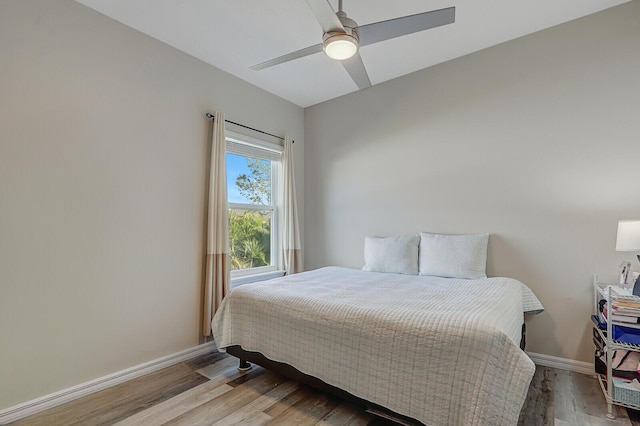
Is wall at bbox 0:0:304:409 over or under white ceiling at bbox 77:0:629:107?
under

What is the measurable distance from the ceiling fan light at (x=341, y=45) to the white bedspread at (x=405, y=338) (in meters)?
1.50

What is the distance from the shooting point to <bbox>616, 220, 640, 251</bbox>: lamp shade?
192cm

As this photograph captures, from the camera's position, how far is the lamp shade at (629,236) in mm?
1922

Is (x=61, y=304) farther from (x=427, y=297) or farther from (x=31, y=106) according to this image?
(x=427, y=297)

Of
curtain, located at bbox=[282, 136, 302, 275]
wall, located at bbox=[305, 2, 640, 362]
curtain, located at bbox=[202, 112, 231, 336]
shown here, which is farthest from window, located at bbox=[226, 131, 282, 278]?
wall, located at bbox=[305, 2, 640, 362]

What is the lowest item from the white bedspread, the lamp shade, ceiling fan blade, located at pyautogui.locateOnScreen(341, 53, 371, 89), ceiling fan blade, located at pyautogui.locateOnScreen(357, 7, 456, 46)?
Result: the white bedspread

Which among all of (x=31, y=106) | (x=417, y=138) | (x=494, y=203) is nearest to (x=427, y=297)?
(x=494, y=203)

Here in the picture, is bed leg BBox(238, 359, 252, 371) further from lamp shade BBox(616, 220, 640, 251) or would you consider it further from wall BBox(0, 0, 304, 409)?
lamp shade BBox(616, 220, 640, 251)

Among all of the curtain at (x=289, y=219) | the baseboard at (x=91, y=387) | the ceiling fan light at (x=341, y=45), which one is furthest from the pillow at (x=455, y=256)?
the baseboard at (x=91, y=387)

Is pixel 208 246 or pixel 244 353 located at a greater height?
pixel 208 246

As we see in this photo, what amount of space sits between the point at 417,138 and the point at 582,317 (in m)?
2.07

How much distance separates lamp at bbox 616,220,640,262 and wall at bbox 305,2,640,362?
0.39 m

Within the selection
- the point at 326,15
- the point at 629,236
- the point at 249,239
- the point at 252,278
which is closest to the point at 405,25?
the point at 326,15

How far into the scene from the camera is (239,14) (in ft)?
7.56
